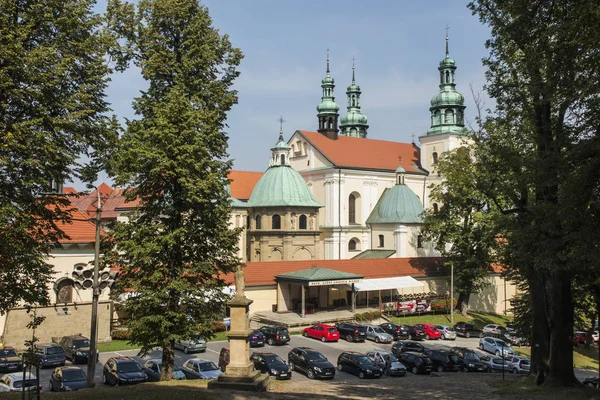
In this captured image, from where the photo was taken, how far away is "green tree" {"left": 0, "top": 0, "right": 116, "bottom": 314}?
13.9 meters

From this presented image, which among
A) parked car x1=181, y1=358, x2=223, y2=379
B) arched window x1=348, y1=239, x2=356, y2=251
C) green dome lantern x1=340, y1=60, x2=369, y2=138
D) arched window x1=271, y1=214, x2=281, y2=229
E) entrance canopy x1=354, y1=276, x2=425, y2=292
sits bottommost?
parked car x1=181, y1=358, x2=223, y2=379

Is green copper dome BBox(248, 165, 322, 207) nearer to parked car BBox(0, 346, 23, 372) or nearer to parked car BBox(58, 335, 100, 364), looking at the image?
parked car BBox(58, 335, 100, 364)

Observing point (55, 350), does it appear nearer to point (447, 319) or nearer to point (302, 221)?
point (447, 319)

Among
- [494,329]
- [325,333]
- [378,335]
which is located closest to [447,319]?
[494,329]

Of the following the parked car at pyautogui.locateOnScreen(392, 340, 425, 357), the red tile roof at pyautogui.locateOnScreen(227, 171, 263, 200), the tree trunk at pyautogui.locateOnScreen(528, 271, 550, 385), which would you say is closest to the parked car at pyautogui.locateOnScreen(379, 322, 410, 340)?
the parked car at pyautogui.locateOnScreen(392, 340, 425, 357)

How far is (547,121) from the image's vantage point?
17.9 metres

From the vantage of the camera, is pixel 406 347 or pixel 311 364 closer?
pixel 311 364

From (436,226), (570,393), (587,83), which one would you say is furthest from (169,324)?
(436,226)

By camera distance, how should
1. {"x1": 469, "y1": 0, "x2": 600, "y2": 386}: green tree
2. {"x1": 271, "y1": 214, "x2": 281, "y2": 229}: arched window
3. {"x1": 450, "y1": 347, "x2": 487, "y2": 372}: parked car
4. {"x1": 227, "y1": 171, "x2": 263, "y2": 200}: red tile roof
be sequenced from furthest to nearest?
{"x1": 227, "y1": 171, "x2": 263, "y2": 200}: red tile roof → {"x1": 271, "y1": 214, "x2": 281, "y2": 229}: arched window → {"x1": 450, "y1": 347, "x2": 487, "y2": 372}: parked car → {"x1": 469, "y1": 0, "x2": 600, "y2": 386}: green tree

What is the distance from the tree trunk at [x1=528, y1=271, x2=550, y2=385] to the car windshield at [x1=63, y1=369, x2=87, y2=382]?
643 inches

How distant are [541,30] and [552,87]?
1448 mm

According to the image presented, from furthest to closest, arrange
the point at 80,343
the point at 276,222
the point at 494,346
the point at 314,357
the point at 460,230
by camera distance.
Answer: the point at 276,222 → the point at 460,230 → the point at 494,346 → the point at 80,343 → the point at 314,357

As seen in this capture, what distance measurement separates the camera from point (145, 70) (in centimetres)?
2008

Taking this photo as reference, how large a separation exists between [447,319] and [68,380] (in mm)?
33391
